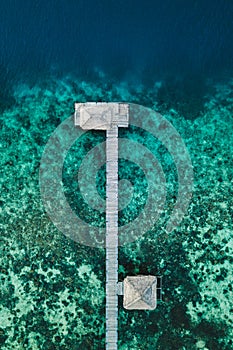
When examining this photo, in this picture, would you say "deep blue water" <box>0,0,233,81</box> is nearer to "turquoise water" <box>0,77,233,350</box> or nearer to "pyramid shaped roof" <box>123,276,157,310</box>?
"turquoise water" <box>0,77,233,350</box>

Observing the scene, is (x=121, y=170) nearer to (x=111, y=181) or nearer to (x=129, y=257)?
(x=111, y=181)

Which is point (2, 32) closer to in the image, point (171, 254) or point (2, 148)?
point (2, 148)

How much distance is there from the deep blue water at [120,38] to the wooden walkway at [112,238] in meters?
3.44

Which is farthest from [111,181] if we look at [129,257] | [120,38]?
[120,38]

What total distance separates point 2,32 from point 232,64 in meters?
10.7

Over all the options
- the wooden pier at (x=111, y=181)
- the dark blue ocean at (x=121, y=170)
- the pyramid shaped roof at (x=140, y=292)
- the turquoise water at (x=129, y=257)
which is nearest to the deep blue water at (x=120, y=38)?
the dark blue ocean at (x=121, y=170)

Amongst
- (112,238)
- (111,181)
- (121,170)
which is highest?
(121,170)

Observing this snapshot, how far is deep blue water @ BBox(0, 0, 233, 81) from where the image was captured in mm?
18766

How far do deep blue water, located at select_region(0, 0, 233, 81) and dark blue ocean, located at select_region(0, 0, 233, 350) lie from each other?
5 centimetres

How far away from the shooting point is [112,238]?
17953mm

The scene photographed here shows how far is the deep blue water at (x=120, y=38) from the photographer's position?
18.8 meters

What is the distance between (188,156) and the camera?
60.3ft

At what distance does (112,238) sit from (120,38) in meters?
9.15

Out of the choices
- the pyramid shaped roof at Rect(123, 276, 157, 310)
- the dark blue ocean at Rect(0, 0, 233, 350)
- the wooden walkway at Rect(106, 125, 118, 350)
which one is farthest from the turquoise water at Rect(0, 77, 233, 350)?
the pyramid shaped roof at Rect(123, 276, 157, 310)
